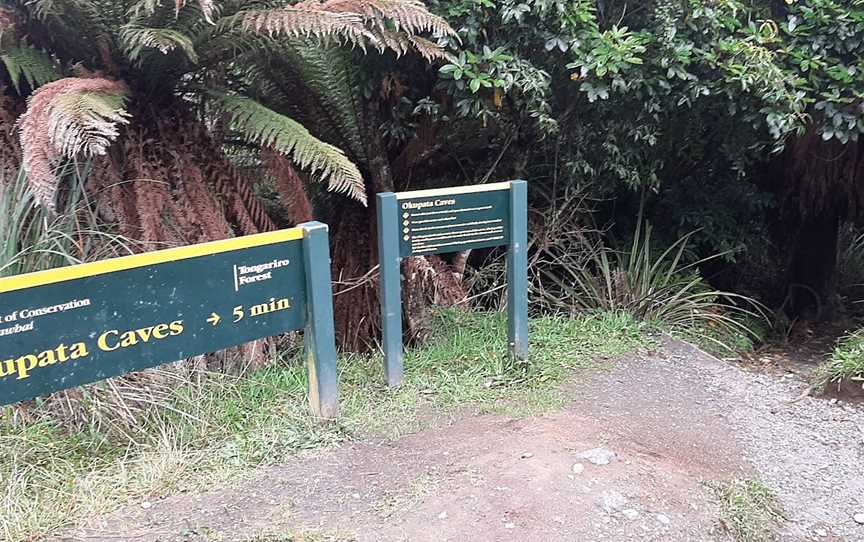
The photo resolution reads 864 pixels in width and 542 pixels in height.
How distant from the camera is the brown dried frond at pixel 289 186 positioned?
446 centimetres

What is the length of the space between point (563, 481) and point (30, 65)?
11.0 feet

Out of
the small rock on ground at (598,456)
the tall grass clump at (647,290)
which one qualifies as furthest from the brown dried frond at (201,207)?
the tall grass clump at (647,290)

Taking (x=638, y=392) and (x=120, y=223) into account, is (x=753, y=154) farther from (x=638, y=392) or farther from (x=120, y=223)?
(x=120, y=223)

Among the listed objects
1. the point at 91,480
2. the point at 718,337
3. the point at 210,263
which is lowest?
the point at 718,337

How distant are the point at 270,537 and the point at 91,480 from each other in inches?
32.6

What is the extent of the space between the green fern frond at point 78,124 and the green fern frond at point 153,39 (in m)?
0.39

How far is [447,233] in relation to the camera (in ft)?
13.4

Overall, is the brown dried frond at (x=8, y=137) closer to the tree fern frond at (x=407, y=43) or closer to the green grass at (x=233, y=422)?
the green grass at (x=233, y=422)

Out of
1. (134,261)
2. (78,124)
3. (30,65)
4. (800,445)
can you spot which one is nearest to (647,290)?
(800,445)

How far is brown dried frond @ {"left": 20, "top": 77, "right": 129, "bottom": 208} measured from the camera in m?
3.15

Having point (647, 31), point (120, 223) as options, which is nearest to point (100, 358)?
point (120, 223)

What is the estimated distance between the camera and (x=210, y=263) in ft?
10.3

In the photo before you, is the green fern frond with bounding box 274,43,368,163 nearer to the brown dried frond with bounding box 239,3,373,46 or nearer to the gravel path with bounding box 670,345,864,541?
the brown dried frond with bounding box 239,3,373,46

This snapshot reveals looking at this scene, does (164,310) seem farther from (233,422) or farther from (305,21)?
(305,21)
